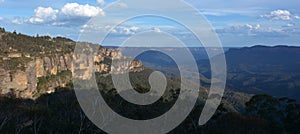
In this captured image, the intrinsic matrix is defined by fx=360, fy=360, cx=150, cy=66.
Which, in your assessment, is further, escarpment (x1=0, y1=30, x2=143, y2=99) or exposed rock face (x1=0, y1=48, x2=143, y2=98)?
escarpment (x1=0, y1=30, x2=143, y2=99)

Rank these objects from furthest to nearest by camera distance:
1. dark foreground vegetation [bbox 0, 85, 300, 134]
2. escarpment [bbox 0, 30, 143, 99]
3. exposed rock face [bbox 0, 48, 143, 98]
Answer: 1. escarpment [bbox 0, 30, 143, 99]
2. exposed rock face [bbox 0, 48, 143, 98]
3. dark foreground vegetation [bbox 0, 85, 300, 134]

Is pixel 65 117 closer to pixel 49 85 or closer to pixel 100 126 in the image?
pixel 100 126

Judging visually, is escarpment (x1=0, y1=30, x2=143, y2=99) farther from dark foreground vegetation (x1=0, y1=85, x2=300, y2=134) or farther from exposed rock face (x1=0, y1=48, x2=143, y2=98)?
dark foreground vegetation (x1=0, y1=85, x2=300, y2=134)

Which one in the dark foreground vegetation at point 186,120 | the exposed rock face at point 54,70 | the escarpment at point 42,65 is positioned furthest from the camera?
the escarpment at point 42,65

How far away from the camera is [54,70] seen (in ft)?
317

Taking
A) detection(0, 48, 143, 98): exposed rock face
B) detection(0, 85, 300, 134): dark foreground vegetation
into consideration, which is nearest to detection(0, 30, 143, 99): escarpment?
detection(0, 48, 143, 98): exposed rock face

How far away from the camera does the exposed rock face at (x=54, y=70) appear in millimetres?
72562

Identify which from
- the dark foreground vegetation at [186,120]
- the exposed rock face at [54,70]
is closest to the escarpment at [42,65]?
the exposed rock face at [54,70]

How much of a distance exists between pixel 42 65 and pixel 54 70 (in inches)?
275

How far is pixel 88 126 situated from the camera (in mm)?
35469

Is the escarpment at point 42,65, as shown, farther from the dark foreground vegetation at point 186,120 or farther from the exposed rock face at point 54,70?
the dark foreground vegetation at point 186,120

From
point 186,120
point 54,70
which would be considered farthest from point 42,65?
point 186,120

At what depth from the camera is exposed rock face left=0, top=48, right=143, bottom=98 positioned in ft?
238

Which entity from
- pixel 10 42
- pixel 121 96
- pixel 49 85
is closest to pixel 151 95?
pixel 121 96
